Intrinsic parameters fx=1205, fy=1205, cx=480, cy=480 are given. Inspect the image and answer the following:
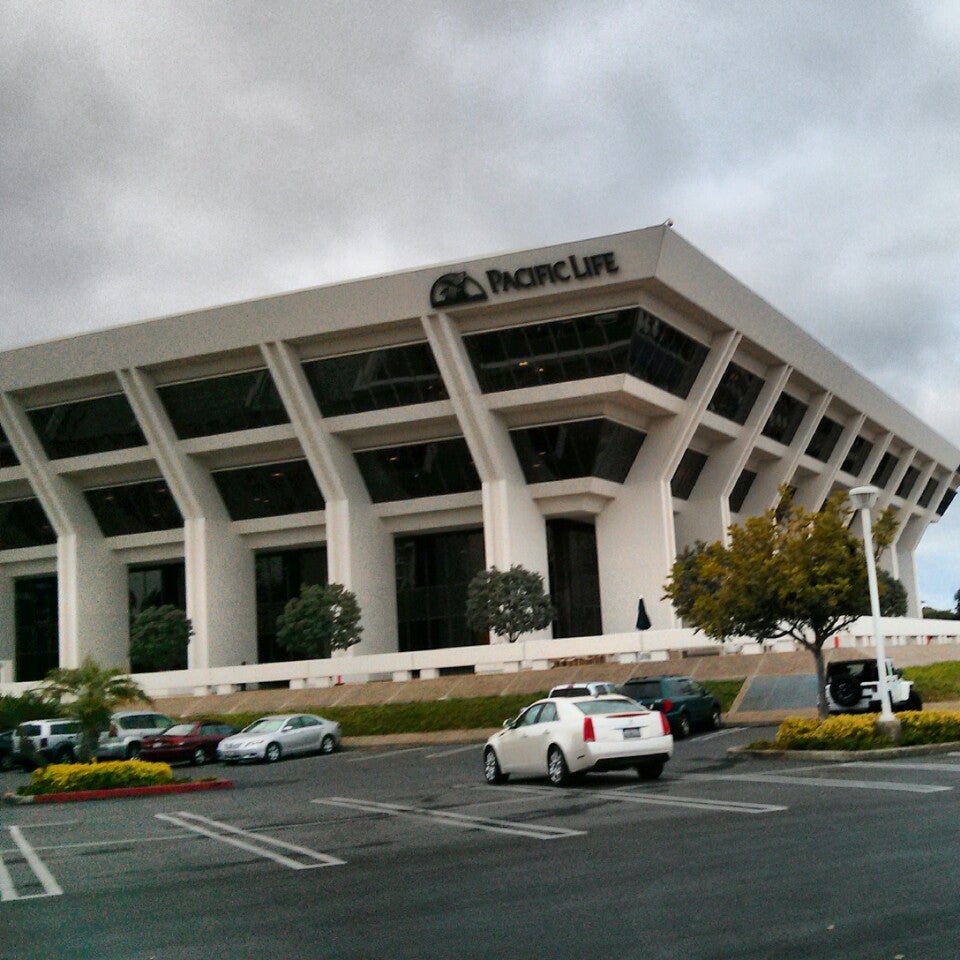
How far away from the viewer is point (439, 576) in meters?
56.9

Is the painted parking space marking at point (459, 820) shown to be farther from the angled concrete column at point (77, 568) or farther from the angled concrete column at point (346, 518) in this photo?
the angled concrete column at point (77, 568)

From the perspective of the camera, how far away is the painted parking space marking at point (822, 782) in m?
14.7

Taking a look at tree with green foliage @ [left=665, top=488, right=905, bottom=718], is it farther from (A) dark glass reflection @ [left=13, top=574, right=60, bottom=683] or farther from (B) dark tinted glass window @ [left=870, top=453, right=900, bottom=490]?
(B) dark tinted glass window @ [left=870, top=453, right=900, bottom=490]

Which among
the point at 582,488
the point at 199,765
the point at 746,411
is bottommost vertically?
A: the point at 199,765

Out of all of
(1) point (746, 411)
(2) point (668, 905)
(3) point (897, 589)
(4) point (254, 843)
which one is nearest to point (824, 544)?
(4) point (254, 843)

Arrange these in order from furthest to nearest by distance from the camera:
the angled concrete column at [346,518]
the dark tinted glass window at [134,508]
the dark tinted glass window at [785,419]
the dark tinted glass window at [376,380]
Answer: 1. the dark tinted glass window at [785,419]
2. the dark tinted glass window at [134,508]
3. the angled concrete column at [346,518]
4. the dark tinted glass window at [376,380]

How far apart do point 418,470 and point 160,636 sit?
43.0ft

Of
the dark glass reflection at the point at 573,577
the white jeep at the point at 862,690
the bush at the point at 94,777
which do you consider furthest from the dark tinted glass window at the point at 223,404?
the white jeep at the point at 862,690

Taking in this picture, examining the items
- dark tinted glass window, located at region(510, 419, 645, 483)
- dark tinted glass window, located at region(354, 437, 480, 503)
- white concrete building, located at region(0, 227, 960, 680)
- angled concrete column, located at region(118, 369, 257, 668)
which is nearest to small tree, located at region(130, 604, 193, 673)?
angled concrete column, located at region(118, 369, 257, 668)

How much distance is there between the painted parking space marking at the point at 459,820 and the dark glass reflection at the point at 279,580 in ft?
133

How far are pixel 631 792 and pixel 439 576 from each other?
40.3 meters

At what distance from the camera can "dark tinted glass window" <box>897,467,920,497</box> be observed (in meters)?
82.2

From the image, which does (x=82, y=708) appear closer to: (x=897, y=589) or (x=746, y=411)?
(x=746, y=411)

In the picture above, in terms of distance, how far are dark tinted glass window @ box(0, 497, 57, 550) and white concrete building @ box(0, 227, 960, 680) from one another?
5.9 inches
